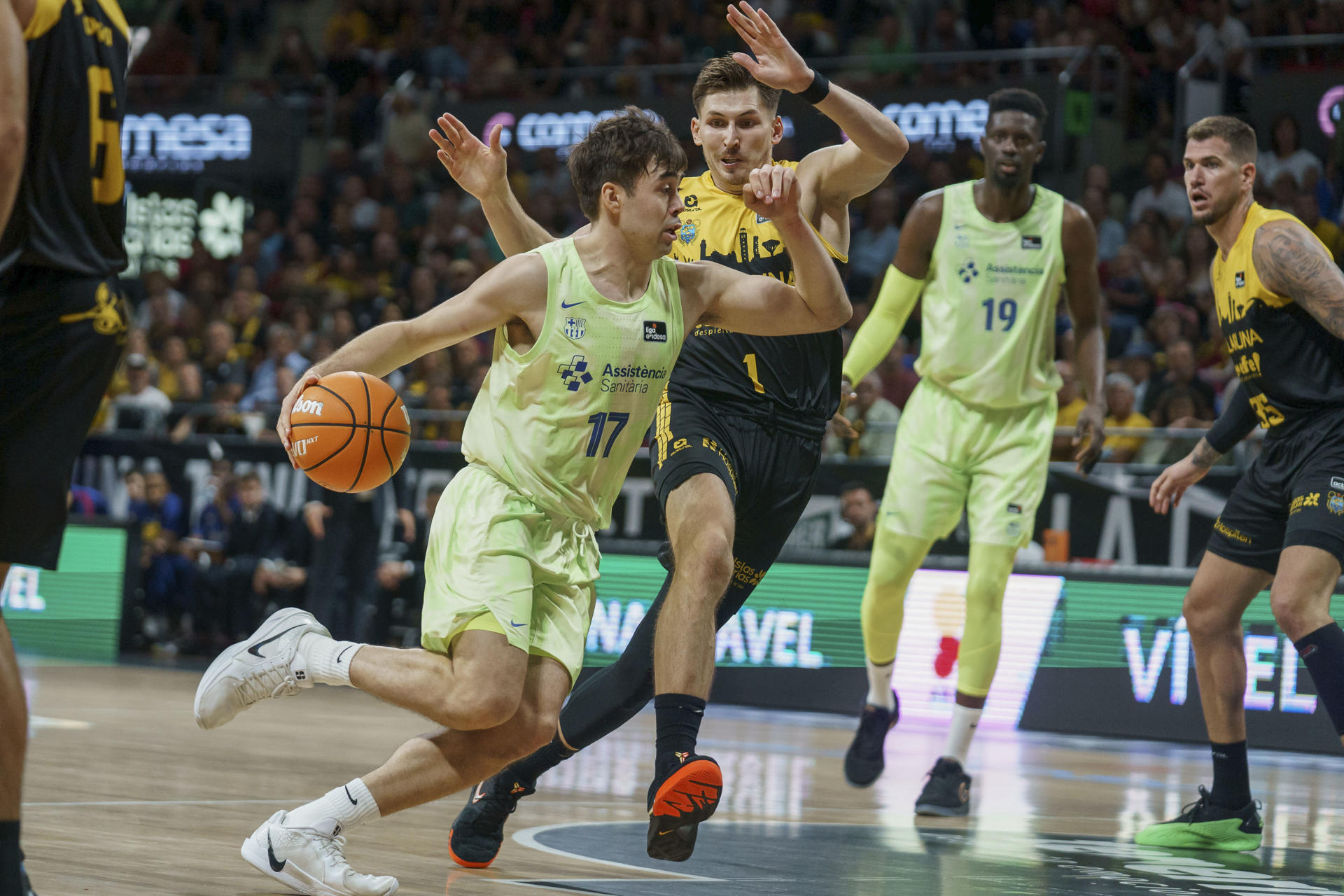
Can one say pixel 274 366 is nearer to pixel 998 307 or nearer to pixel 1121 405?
pixel 1121 405

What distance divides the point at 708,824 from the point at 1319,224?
8.62 metres

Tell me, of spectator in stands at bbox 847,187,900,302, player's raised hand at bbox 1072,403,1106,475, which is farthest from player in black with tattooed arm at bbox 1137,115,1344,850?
spectator in stands at bbox 847,187,900,302

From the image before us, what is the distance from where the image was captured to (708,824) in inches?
240

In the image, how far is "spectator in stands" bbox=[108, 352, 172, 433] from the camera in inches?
586

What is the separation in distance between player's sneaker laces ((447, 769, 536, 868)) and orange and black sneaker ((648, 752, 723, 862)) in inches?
32.5

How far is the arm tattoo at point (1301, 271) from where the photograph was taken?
5762mm

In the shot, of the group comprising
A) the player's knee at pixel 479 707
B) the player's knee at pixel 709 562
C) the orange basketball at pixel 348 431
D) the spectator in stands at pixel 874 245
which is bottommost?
the player's knee at pixel 479 707

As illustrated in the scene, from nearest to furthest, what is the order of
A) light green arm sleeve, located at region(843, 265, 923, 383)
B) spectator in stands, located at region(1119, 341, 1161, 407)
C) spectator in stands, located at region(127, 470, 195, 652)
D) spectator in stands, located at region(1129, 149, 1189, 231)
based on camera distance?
light green arm sleeve, located at region(843, 265, 923, 383) → spectator in stands, located at region(1119, 341, 1161, 407) → spectator in stands, located at region(1129, 149, 1189, 231) → spectator in stands, located at region(127, 470, 195, 652)

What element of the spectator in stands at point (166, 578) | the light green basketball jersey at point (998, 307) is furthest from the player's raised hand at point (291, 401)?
the spectator in stands at point (166, 578)

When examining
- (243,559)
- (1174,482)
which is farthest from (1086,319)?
(243,559)

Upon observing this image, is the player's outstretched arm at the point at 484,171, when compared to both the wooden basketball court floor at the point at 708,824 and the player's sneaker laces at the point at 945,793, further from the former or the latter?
the player's sneaker laces at the point at 945,793

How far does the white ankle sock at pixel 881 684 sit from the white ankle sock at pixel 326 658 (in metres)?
3.21

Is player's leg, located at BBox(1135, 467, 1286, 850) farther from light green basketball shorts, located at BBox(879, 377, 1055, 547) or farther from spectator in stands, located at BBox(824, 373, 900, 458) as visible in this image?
spectator in stands, located at BBox(824, 373, 900, 458)

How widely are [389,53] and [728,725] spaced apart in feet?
40.7
